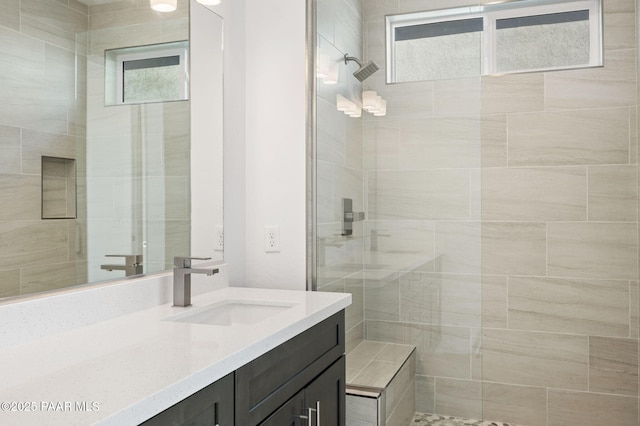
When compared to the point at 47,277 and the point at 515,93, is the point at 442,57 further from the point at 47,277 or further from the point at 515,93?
the point at 47,277

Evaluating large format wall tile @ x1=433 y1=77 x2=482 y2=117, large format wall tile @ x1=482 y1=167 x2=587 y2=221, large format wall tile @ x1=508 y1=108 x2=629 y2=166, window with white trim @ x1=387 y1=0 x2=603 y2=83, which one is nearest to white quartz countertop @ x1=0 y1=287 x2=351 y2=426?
large format wall tile @ x1=433 y1=77 x2=482 y2=117

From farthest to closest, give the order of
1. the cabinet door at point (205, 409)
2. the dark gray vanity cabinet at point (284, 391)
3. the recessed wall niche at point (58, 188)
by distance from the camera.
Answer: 1. the recessed wall niche at point (58, 188)
2. the dark gray vanity cabinet at point (284, 391)
3. the cabinet door at point (205, 409)

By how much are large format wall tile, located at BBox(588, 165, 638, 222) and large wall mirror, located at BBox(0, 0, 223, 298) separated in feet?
6.59

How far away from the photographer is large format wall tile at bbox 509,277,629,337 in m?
2.78

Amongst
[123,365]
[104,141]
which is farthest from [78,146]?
[123,365]

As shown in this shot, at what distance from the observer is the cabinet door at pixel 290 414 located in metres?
1.38

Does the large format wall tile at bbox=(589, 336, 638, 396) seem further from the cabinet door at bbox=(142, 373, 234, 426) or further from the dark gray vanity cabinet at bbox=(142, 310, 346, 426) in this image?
the cabinet door at bbox=(142, 373, 234, 426)

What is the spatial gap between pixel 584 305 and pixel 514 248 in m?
0.63

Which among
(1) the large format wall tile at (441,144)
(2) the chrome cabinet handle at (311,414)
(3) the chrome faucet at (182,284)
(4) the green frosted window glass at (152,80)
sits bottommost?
(2) the chrome cabinet handle at (311,414)

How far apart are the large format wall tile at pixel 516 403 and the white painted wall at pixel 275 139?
1.02 metres

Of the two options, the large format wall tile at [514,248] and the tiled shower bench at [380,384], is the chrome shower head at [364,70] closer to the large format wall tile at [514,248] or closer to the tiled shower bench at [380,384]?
the large format wall tile at [514,248]

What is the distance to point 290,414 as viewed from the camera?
148 centimetres

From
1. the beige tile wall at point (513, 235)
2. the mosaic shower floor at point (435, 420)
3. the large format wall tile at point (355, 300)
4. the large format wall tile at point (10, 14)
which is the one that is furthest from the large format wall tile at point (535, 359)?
the large format wall tile at point (10, 14)

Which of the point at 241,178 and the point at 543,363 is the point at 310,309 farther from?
the point at 543,363
